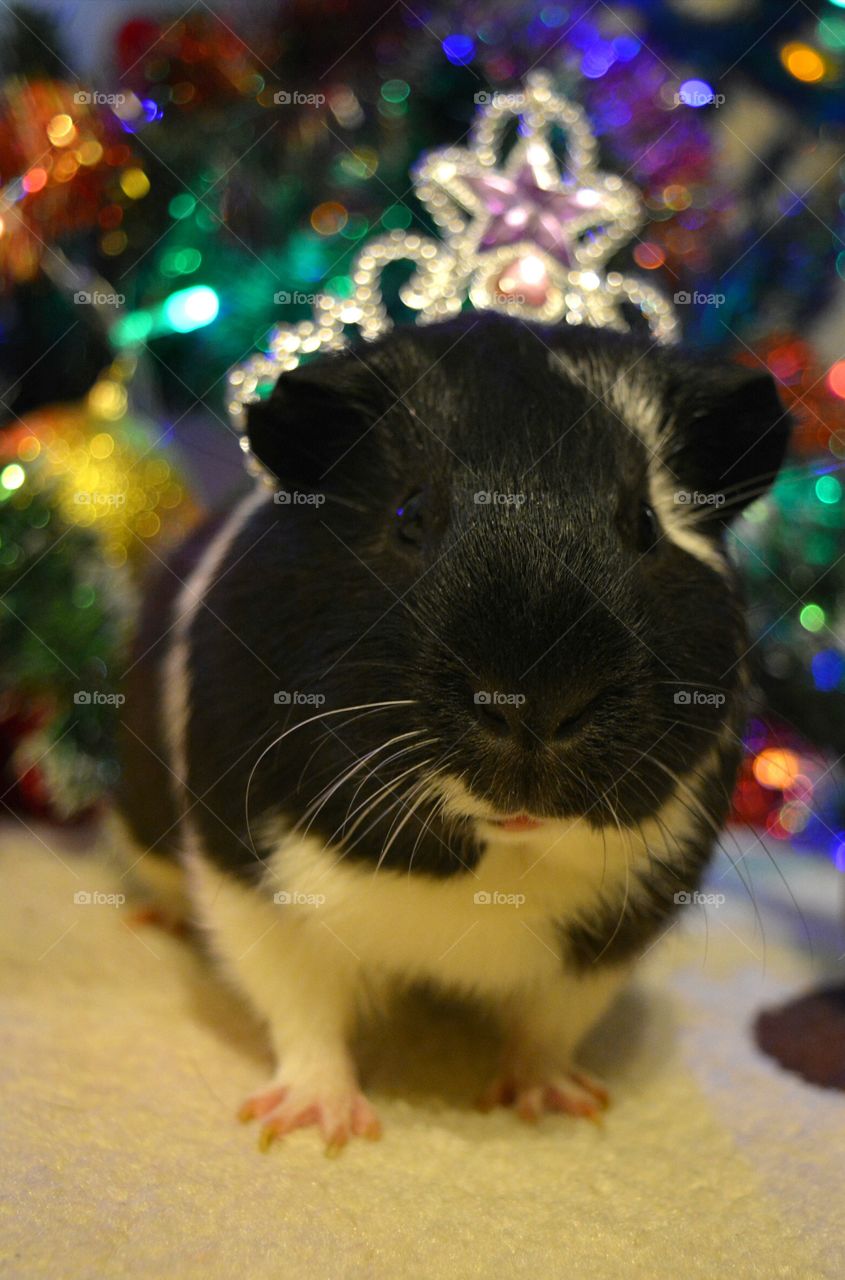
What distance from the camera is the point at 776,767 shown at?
2111 mm

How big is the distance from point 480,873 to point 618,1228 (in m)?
0.36

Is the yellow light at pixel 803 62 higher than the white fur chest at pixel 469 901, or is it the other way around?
the yellow light at pixel 803 62

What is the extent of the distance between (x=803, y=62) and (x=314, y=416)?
4.78ft

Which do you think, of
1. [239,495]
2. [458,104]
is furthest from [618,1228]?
[458,104]

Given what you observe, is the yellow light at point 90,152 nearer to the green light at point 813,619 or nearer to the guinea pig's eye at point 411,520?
the guinea pig's eye at point 411,520

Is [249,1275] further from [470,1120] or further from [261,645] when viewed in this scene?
[261,645]

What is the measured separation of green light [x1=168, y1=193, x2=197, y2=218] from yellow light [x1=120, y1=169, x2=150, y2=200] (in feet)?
0.17
